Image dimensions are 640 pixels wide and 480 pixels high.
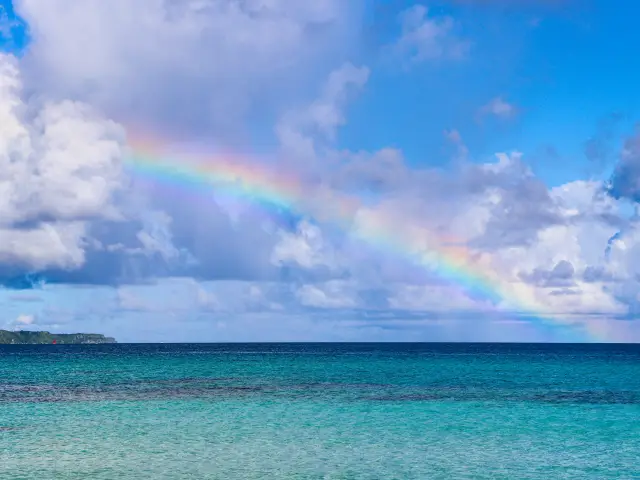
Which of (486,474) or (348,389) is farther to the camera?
(348,389)

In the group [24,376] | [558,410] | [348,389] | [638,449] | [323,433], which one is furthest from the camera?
[24,376]

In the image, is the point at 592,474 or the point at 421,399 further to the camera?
the point at 421,399

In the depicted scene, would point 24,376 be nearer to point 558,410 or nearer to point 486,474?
point 558,410

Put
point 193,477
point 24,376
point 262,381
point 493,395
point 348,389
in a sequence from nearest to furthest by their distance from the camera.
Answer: point 193,477
point 493,395
point 348,389
point 262,381
point 24,376

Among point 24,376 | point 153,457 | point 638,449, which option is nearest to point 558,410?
point 638,449

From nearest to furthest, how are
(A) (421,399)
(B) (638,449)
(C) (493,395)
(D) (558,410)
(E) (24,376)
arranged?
1. (B) (638,449)
2. (D) (558,410)
3. (A) (421,399)
4. (C) (493,395)
5. (E) (24,376)

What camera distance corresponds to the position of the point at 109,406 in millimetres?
56969

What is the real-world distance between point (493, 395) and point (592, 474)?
3253 centimetres

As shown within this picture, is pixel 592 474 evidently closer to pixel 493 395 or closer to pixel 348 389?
pixel 493 395

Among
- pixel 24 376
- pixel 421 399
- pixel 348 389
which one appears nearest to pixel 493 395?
pixel 421 399

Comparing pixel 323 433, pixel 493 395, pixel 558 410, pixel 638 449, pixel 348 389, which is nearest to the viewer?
pixel 638 449

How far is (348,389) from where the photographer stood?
72188 mm

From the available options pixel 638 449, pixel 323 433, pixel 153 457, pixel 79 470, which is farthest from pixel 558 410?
pixel 79 470

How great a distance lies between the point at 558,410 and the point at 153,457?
32400 mm
